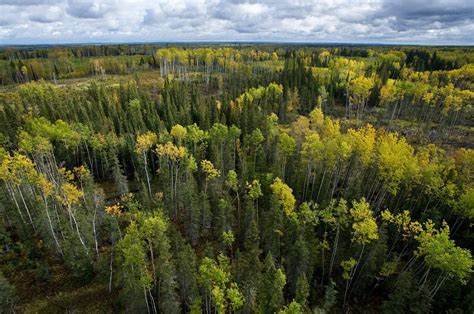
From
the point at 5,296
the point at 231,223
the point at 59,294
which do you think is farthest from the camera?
the point at 231,223

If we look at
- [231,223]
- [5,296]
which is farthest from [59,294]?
[231,223]

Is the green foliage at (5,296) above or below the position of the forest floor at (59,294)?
above

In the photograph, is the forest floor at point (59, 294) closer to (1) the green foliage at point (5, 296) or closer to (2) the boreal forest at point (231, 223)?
(2) the boreal forest at point (231, 223)

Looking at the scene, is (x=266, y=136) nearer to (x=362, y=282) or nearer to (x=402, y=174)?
(x=402, y=174)

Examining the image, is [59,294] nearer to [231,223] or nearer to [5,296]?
[5,296]

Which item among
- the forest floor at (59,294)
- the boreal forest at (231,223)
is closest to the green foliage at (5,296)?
the boreal forest at (231,223)

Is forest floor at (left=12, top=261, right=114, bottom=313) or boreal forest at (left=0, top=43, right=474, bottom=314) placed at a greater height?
boreal forest at (left=0, top=43, right=474, bottom=314)

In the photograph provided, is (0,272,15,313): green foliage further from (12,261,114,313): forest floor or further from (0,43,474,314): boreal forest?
(12,261,114,313): forest floor

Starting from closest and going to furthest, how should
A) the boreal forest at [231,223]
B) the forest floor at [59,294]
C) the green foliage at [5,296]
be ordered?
the green foliage at [5,296] → the boreal forest at [231,223] → the forest floor at [59,294]

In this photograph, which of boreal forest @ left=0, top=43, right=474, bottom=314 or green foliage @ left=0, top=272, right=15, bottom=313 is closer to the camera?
green foliage @ left=0, top=272, right=15, bottom=313

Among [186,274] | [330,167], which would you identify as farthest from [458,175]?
[186,274]

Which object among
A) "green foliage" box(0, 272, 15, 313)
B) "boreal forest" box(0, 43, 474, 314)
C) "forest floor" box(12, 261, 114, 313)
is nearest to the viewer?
"green foliage" box(0, 272, 15, 313)

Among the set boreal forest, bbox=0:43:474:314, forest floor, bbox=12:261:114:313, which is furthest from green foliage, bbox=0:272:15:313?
forest floor, bbox=12:261:114:313
